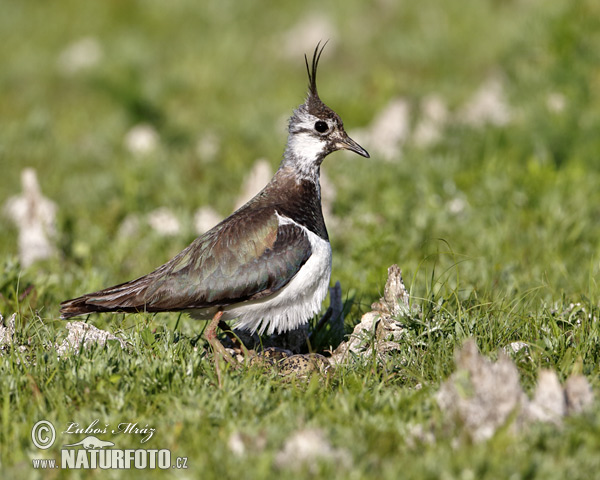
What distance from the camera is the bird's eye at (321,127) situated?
6.05 meters

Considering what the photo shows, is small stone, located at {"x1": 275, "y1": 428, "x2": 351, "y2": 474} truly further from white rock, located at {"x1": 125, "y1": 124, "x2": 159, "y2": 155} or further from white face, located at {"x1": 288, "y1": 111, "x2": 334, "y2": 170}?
white rock, located at {"x1": 125, "y1": 124, "x2": 159, "y2": 155}

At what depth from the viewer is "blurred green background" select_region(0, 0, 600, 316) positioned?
7.73 m

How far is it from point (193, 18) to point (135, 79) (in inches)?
140

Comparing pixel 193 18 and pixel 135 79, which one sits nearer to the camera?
pixel 135 79

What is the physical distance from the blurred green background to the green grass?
37mm

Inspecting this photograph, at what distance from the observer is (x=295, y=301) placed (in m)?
5.44

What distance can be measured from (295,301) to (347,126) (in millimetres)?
6018

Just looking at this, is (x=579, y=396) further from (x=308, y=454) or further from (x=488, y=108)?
(x=488, y=108)

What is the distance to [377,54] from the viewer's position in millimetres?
13586

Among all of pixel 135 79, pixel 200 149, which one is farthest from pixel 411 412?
pixel 135 79

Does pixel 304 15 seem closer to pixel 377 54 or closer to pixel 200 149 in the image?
pixel 377 54

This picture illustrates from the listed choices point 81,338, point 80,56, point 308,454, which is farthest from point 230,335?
point 80,56

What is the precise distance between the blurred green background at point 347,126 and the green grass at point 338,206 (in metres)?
0.04

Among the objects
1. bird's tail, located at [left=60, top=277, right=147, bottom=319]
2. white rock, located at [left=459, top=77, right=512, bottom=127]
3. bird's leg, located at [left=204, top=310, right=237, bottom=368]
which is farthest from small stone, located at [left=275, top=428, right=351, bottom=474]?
white rock, located at [left=459, top=77, right=512, bottom=127]
